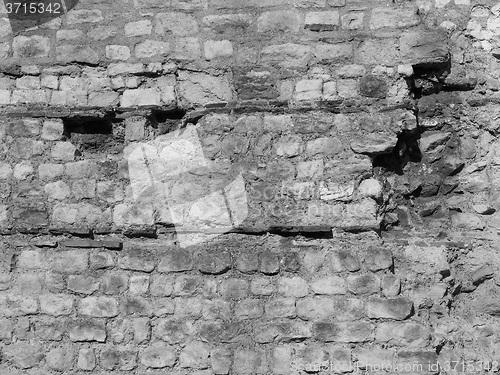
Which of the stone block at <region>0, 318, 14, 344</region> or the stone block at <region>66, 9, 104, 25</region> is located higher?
the stone block at <region>66, 9, 104, 25</region>

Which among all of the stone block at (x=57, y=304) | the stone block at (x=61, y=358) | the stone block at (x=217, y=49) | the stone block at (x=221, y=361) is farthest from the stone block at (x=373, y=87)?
the stone block at (x=61, y=358)

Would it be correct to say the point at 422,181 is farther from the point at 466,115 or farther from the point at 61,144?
the point at 61,144

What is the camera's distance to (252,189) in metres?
3.59

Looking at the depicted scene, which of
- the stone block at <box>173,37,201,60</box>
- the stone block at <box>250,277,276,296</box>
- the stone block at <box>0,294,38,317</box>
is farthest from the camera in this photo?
the stone block at <box>173,37,201,60</box>

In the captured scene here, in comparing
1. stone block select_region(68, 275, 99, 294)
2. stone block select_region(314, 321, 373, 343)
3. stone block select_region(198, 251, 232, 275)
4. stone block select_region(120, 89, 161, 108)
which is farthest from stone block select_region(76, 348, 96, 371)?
stone block select_region(120, 89, 161, 108)

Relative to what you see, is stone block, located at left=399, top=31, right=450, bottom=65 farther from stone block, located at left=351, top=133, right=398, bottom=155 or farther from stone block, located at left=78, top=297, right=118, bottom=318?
stone block, located at left=78, top=297, right=118, bottom=318

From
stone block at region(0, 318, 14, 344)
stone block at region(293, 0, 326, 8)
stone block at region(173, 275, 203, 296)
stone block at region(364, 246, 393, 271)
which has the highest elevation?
stone block at region(293, 0, 326, 8)

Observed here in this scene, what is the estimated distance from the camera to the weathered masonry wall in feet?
11.5

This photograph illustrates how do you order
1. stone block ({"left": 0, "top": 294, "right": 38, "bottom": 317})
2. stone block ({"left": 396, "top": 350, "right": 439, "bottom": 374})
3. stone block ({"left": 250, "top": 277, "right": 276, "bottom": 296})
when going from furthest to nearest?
stone block ({"left": 0, "top": 294, "right": 38, "bottom": 317}) → stone block ({"left": 250, "top": 277, "right": 276, "bottom": 296}) → stone block ({"left": 396, "top": 350, "right": 439, "bottom": 374})

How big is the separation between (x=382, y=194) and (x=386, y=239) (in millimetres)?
251

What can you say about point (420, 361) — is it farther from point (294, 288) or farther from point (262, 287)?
point (262, 287)

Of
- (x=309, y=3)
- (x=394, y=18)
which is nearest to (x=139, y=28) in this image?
(x=309, y=3)

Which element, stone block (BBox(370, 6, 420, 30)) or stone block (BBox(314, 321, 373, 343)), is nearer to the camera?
stone block (BBox(314, 321, 373, 343))

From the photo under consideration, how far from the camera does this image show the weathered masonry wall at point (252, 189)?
3.50 m
